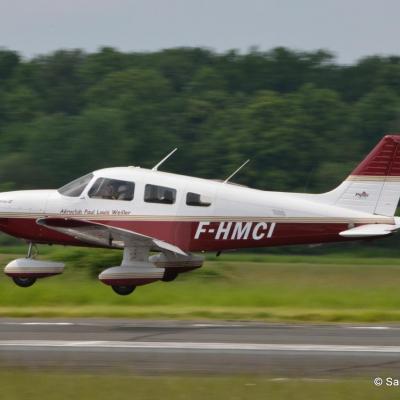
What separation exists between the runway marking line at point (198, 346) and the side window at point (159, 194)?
6.00 meters

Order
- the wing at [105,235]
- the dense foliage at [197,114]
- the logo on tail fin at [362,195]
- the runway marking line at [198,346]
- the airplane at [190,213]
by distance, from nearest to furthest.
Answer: the runway marking line at [198,346], the wing at [105,235], the airplane at [190,213], the logo on tail fin at [362,195], the dense foliage at [197,114]

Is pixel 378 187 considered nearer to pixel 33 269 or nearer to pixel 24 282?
pixel 33 269

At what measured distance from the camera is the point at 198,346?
14039 mm

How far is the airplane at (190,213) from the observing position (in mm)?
20125

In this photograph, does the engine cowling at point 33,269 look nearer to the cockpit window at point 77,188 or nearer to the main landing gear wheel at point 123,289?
the main landing gear wheel at point 123,289

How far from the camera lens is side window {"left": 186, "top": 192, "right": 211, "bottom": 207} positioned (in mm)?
20172

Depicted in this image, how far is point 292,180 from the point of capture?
62188 millimetres

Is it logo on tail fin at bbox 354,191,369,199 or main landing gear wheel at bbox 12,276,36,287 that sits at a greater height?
logo on tail fin at bbox 354,191,369,199

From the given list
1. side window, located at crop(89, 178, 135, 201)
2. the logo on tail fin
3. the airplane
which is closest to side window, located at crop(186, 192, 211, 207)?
the airplane

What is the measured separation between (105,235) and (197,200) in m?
1.69

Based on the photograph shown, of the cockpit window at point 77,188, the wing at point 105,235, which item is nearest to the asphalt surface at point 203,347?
the wing at point 105,235

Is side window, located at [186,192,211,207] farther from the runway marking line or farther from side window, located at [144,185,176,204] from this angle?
the runway marking line

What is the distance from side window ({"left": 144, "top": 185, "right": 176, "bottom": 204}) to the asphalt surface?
3617mm

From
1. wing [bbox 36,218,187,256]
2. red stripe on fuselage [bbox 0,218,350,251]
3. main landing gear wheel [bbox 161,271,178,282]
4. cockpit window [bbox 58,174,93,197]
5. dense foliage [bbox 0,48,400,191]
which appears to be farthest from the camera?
dense foliage [bbox 0,48,400,191]
